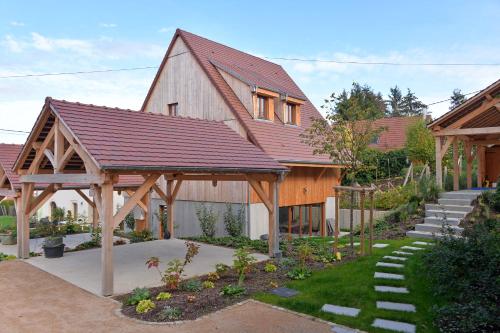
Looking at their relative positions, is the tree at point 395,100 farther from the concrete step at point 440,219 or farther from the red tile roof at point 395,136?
the concrete step at point 440,219

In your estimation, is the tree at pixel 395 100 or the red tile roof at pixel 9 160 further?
A: the tree at pixel 395 100

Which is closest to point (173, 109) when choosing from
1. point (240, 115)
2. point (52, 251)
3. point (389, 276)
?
point (240, 115)

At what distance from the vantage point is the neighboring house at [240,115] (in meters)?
15.5

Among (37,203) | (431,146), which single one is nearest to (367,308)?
(37,203)

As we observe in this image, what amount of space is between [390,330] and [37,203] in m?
9.72

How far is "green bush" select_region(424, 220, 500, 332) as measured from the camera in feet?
16.4

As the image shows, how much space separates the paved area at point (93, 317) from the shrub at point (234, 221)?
744cm

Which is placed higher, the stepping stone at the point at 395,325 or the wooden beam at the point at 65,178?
the wooden beam at the point at 65,178

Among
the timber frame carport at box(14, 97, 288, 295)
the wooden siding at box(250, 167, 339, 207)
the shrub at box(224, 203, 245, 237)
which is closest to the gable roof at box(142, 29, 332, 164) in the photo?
the wooden siding at box(250, 167, 339, 207)

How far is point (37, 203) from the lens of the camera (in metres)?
11.0

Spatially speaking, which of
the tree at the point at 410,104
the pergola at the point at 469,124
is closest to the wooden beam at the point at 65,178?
the pergola at the point at 469,124

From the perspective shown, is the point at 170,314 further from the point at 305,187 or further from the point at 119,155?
the point at 305,187

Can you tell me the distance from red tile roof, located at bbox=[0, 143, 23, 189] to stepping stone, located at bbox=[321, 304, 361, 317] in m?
11.1

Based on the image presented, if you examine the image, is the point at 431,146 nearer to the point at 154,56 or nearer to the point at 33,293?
the point at 154,56
